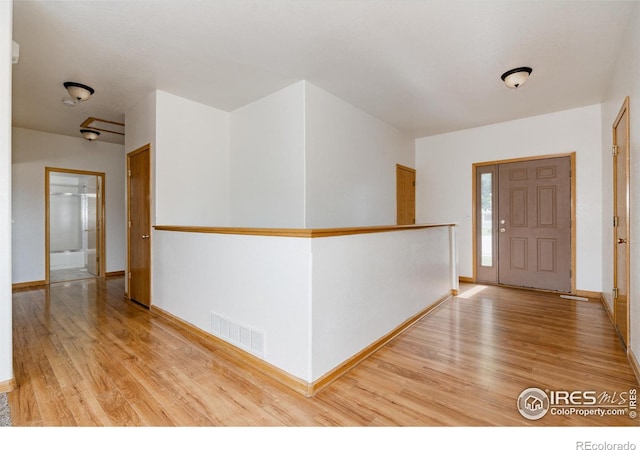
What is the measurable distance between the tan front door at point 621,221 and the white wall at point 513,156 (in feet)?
4.01

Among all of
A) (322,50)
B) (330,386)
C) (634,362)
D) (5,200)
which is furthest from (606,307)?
(5,200)

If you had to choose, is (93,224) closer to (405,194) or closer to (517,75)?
(405,194)

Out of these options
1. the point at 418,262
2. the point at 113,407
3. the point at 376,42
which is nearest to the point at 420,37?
the point at 376,42

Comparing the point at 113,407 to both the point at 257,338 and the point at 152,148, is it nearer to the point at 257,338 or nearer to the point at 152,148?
the point at 257,338

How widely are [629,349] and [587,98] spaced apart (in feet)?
10.4

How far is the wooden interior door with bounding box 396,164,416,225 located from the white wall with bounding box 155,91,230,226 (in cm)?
278

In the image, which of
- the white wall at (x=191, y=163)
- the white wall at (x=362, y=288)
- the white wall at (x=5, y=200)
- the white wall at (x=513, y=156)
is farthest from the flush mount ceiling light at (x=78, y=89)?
the white wall at (x=513, y=156)

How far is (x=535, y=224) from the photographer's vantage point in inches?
182

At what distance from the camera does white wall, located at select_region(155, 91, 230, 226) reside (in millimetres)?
3590

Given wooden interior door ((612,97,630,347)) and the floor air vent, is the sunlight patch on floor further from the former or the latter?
the floor air vent

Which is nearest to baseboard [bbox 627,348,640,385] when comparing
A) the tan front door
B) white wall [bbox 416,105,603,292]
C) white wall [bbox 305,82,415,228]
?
the tan front door

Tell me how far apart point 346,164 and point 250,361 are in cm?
265

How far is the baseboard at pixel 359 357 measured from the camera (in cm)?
191
